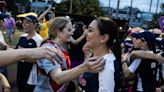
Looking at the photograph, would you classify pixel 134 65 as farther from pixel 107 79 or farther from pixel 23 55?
pixel 23 55

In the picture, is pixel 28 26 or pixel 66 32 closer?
pixel 66 32

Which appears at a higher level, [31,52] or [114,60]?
[31,52]

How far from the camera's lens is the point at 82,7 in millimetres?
83188

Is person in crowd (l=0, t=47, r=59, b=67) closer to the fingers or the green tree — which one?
the fingers

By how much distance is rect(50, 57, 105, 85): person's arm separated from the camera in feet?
9.98

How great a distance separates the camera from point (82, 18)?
12.1 meters

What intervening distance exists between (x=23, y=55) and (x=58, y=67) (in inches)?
51.4

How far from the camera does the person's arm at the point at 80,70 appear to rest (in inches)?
120

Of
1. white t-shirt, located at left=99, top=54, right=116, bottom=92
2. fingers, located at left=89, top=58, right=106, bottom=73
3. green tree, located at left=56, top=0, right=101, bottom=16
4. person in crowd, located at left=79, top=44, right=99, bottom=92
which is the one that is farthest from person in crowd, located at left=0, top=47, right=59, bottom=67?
green tree, located at left=56, top=0, right=101, bottom=16

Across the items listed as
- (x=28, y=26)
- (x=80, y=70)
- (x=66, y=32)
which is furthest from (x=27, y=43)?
(x=80, y=70)

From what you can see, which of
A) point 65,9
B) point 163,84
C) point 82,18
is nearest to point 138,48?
point 163,84

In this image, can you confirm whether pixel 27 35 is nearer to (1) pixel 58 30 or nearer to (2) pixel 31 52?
(1) pixel 58 30

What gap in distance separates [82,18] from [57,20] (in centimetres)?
720

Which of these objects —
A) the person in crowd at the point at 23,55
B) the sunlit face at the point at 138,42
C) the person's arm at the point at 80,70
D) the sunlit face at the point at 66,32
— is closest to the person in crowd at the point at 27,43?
the sunlit face at the point at 66,32
